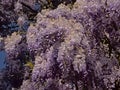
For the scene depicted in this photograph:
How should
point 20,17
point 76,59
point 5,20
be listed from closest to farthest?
point 76,59 → point 20,17 → point 5,20

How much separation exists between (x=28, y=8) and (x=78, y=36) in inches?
172

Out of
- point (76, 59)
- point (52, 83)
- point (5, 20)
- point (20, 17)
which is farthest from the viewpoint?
point (5, 20)

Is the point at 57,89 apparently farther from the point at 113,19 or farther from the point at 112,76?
the point at 113,19

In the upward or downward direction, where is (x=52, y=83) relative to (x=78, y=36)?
downward

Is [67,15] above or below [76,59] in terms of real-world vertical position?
above

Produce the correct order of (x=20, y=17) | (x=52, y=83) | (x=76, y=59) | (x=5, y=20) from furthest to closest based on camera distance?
(x=5, y=20) → (x=20, y=17) → (x=52, y=83) → (x=76, y=59)

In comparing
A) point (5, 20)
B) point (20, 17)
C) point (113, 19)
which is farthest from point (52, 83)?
point (5, 20)

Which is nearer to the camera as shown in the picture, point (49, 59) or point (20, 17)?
point (49, 59)

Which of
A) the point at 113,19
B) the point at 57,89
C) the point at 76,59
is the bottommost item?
the point at 57,89

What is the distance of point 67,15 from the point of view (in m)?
10.2

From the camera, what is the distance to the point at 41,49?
10.0m

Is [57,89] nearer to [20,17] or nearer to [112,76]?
[112,76]

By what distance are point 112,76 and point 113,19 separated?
123 centimetres

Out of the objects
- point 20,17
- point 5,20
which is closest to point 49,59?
point 20,17
